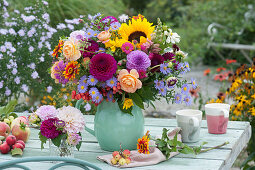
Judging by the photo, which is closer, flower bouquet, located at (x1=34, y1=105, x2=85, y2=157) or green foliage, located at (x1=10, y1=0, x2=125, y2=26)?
flower bouquet, located at (x1=34, y1=105, x2=85, y2=157)

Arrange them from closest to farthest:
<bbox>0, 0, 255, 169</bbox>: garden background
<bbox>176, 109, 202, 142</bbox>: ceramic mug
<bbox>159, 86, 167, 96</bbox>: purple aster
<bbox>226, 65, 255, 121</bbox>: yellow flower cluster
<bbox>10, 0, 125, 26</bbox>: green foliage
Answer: <bbox>159, 86, 167, 96</bbox>: purple aster < <bbox>176, 109, 202, 142</bbox>: ceramic mug < <bbox>226, 65, 255, 121</bbox>: yellow flower cluster < <bbox>0, 0, 255, 169</bbox>: garden background < <bbox>10, 0, 125, 26</bbox>: green foliage

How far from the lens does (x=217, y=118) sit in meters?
1.67

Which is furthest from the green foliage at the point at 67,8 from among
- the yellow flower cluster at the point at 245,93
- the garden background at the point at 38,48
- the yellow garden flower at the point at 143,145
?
the yellow garden flower at the point at 143,145

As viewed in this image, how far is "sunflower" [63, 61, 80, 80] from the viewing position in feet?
4.57

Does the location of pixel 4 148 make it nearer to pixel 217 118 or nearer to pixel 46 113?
pixel 46 113

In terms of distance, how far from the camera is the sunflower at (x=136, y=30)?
147 cm

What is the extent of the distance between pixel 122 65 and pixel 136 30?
0.50 ft

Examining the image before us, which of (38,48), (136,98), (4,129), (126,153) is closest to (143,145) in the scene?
(126,153)

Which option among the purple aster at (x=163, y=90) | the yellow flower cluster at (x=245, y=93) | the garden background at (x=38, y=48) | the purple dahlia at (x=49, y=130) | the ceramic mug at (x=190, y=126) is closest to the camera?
the purple dahlia at (x=49, y=130)

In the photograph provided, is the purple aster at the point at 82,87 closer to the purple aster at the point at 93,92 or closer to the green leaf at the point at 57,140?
the purple aster at the point at 93,92

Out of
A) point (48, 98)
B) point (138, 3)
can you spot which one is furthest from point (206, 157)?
point (138, 3)

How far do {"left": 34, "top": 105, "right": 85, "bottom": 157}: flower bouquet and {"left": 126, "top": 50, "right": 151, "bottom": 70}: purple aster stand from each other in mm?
259

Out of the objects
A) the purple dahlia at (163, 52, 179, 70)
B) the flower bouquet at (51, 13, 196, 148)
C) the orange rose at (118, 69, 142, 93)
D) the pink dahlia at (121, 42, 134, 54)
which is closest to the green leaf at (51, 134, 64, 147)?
the flower bouquet at (51, 13, 196, 148)

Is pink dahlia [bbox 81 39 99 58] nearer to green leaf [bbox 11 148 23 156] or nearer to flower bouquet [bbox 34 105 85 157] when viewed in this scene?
flower bouquet [bbox 34 105 85 157]
